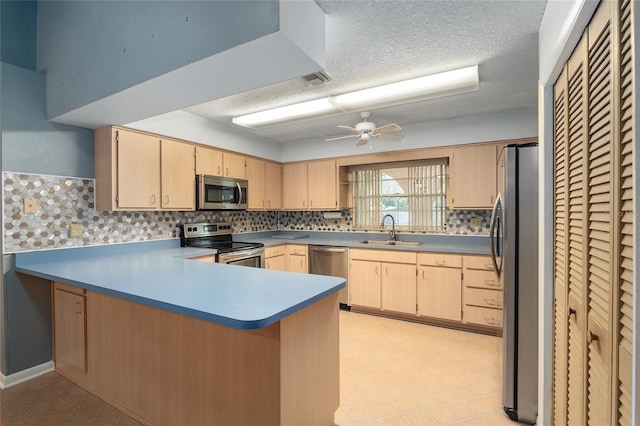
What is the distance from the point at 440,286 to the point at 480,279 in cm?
42

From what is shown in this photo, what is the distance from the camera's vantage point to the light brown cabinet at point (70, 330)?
2146mm

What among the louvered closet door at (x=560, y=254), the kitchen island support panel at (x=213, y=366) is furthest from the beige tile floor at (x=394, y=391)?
the louvered closet door at (x=560, y=254)

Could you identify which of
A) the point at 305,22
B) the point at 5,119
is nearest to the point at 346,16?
the point at 305,22

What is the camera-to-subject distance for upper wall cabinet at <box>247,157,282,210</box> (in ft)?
14.1

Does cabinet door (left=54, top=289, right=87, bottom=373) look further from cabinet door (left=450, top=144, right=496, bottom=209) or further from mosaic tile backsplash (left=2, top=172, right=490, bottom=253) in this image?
cabinet door (left=450, top=144, right=496, bottom=209)

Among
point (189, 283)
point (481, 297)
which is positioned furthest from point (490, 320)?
point (189, 283)

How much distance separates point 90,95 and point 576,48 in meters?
2.80

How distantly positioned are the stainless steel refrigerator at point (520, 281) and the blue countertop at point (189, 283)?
A: 111cm

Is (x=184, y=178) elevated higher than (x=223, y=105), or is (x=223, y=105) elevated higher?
(x=223, y=105)

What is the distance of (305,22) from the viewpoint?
1.55 meters

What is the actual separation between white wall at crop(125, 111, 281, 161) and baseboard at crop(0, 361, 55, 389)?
2.13 metres

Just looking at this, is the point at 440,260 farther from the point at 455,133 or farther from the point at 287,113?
the point at 287,113

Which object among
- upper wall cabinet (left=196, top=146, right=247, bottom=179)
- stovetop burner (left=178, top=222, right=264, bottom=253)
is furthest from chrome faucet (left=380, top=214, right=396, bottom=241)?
upper wall cabinet (left=196, top=146, right=247, bottom=179)

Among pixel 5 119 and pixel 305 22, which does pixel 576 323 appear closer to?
pixel 305 22
